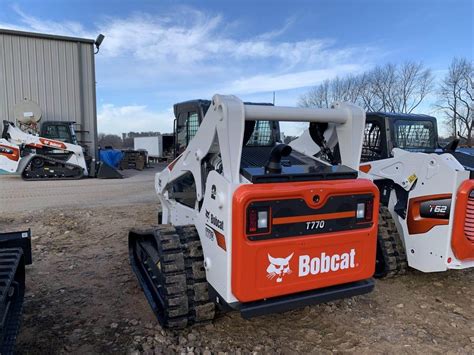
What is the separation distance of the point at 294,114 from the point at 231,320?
1885 millimetres

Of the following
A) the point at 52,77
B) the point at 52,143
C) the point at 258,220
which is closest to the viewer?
the point at 258,220

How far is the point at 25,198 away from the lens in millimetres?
9570

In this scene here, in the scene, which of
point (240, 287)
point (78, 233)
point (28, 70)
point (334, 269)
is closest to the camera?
point (240, 287)

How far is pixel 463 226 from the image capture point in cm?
372

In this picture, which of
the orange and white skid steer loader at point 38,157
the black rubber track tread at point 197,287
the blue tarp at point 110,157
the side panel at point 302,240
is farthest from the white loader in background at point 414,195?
the blue tarp at point 110,157

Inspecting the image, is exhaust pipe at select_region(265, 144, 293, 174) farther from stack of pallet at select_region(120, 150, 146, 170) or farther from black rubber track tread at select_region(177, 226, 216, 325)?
stack of pallet at select_region(120, 150, 146, 170)

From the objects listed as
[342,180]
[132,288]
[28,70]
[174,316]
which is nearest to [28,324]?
[132,288]

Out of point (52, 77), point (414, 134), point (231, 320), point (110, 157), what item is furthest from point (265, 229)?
point (110, 157)

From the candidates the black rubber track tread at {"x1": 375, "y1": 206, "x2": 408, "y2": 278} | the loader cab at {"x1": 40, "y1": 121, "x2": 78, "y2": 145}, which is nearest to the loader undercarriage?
the black rubber track tread at {"x1": 375, "y1": 206, "x2": 408, "y2": 278}

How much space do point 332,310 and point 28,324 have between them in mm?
2720

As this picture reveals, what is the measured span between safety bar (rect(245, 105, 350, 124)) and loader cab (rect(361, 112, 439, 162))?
203 centimetres

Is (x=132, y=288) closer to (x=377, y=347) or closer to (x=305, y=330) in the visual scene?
(x=305, y=330)

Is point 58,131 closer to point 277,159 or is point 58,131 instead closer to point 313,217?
point 277,159

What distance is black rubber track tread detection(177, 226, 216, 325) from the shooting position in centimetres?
298
